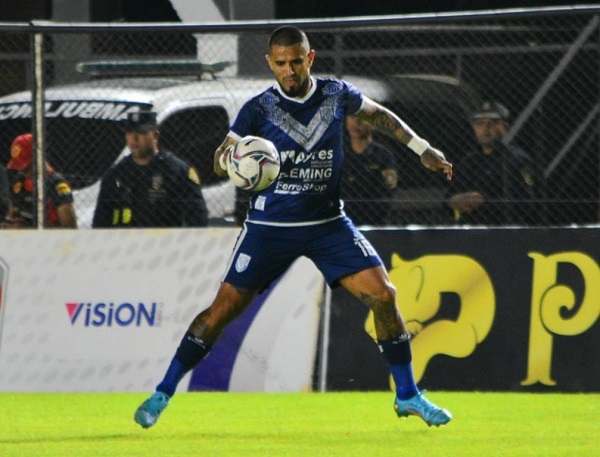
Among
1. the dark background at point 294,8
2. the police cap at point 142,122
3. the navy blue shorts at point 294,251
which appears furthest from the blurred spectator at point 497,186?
the dark background at point 294,8

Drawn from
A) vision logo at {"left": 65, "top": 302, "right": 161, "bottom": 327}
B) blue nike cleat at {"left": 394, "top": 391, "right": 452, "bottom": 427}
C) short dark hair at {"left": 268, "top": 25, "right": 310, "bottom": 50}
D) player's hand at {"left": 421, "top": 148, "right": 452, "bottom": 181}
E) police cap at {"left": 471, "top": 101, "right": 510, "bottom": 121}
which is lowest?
vision logo at {"left": 65, "top": 302, "right": 161, "bottom": 327}

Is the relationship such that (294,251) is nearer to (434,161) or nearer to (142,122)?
(434,161)

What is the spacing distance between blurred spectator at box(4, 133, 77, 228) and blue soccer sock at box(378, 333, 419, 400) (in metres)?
3.66

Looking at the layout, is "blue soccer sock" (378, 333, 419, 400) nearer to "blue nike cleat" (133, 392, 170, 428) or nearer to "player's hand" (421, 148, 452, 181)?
"player's hand" (421, 148, 452, 181)

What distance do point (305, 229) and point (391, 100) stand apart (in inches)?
142

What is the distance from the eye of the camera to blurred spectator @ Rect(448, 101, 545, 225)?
1034cm

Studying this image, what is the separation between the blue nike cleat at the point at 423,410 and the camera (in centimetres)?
768

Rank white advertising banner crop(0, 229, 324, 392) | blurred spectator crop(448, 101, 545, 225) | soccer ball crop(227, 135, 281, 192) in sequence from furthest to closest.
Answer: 1. blurred spectator crop(448, 101, 545, 225)
2. white advertising banner crop(0, 229, 324, 392)
3. soccer ball crop(227, 135, 281, 192)

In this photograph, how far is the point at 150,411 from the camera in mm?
7793

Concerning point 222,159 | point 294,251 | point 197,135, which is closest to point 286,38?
point 222,159

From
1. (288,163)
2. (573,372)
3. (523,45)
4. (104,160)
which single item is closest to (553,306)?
(573,372)

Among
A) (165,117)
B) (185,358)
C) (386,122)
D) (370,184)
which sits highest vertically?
(386,122)

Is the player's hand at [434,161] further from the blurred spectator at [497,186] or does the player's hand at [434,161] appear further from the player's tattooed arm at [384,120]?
the blurred spectator at [497,186]

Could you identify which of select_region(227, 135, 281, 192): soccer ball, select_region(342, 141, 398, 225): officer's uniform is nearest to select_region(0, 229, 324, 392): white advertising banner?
select_region(342, 141, 398, 225): officer's uniform
